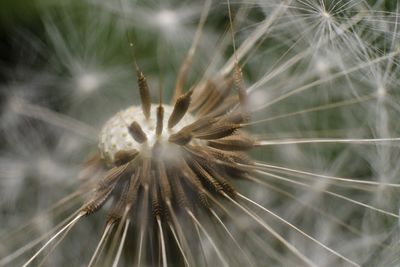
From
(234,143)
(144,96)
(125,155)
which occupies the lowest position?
(234,143)

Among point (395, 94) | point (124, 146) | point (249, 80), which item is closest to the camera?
point (124, 146)

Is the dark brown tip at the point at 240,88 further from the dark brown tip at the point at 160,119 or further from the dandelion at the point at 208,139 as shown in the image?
the dark brown tip at the point at 160,119

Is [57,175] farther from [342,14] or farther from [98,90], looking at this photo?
[342,14]

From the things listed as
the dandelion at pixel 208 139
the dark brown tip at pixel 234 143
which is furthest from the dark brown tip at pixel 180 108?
the dark brown tip at pixel 234 143

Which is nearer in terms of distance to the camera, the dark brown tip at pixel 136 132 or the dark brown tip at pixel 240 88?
the dark brown tip at pixel 136 132

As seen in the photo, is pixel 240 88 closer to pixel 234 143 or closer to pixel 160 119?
pixel 234 143

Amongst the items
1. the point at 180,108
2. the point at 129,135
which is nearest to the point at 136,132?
the point at 129,135

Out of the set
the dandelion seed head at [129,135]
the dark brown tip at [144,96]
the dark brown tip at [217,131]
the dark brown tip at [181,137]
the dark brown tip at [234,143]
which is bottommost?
the dark brown tip at [234,143]

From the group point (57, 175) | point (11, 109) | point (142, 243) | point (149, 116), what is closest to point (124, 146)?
point (149, 116)
